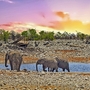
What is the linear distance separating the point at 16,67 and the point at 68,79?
25.6 ft

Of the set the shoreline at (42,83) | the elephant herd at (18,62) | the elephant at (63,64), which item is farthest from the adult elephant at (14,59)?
the shoreline at (42,83)

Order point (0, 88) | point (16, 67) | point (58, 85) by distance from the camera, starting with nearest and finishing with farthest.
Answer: point (0, 88) → point (58, 85) → point (16, 67)

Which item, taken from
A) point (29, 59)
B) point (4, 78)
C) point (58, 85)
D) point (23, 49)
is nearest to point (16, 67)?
point (4, 78)

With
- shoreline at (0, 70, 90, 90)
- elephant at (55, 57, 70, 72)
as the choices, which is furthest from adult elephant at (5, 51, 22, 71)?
shoreline at (0, 70, 90, 90)

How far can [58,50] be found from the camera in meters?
54.8

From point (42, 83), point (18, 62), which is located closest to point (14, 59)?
point (18, 62)

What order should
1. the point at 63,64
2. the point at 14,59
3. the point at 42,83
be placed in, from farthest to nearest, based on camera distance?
1. the point at 63,64
2. the point at 14,59
3. the point at 42,83

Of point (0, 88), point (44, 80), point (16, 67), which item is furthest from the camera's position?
point (16, 67)

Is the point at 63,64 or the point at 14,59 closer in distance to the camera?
the point at 14,59

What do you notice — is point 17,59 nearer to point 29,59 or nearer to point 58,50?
point 29,59

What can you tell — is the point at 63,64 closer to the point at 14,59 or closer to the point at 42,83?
the point at 14,59

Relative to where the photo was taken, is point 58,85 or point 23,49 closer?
point 58,85

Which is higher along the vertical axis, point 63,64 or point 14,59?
point 14,59

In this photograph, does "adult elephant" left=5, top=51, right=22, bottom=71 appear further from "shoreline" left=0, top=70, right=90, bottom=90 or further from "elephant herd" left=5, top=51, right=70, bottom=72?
"shoreline" left=0, top=70, right=90, bottom=90
